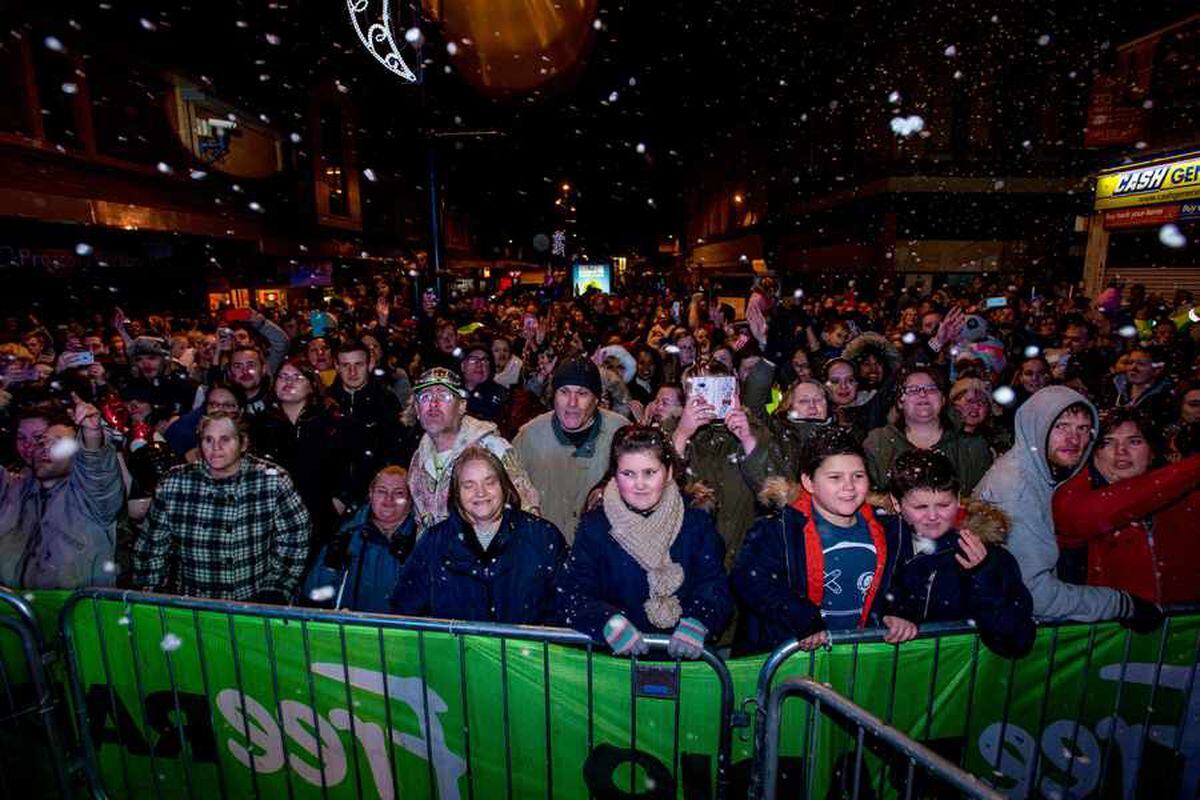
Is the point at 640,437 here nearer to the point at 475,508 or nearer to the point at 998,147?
the point at 475,508

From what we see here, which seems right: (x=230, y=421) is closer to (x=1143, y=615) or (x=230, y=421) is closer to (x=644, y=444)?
(x=644, y=444)

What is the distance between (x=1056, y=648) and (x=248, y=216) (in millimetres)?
22981

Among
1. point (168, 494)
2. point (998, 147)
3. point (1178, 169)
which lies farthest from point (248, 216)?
point (998, 147)

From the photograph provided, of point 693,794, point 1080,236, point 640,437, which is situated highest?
point 1080,236

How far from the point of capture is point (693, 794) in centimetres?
299

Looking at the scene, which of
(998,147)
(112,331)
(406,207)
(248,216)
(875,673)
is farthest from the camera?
(406,207)

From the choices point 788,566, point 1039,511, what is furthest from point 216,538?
point 1039,511

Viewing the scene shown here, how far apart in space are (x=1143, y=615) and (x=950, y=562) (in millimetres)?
867

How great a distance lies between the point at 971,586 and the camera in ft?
9.18

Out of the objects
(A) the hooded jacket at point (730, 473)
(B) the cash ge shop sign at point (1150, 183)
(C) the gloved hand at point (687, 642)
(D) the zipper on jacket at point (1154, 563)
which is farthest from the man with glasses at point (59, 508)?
(B) the cash ge shop sign at point (1150, 183)

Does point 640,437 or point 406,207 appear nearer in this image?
point 640,437

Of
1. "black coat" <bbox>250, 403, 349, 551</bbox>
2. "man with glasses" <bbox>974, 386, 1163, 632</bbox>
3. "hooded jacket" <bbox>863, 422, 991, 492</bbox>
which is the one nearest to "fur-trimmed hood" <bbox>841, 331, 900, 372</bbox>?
"hooded jacket" <bbox>863, 422, 991, 492</bbox>

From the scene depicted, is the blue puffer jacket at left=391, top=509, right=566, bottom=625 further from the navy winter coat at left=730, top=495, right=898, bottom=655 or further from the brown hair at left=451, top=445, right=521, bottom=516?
the navy winter coat at left=730, top=495, right=898, bottom=655

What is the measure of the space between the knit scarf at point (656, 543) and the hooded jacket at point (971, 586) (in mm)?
1003
